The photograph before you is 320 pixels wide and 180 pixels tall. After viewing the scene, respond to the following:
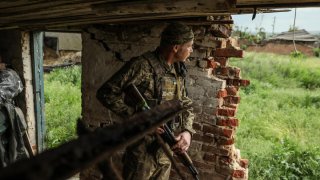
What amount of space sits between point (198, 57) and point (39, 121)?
291 cm

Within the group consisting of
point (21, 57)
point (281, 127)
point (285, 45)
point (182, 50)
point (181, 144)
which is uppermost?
point (182, 50)

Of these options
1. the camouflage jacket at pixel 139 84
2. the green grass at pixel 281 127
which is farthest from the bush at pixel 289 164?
the camouflage jacket at pixel 139 84

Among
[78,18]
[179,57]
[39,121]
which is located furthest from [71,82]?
[179,57]

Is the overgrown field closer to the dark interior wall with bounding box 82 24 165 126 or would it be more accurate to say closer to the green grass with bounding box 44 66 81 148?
the green grass with bounding box 44 66 81 148

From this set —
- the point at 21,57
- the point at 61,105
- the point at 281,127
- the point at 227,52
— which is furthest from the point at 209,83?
the point at 61,105

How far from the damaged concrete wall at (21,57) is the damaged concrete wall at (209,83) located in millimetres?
1517

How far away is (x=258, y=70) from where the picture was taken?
15859 millimetres

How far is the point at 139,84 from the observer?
260 centimetres

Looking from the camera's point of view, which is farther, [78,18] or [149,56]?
[78,18]

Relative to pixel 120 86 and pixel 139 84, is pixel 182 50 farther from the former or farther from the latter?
pixel 120 86

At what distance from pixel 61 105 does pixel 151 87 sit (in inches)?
256

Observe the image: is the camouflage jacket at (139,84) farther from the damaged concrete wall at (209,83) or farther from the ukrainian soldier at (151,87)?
the damaged concrete wall at (209,83)

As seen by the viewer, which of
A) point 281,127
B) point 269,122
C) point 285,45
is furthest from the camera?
point 285,45

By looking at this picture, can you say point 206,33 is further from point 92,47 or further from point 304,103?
point 304,103
